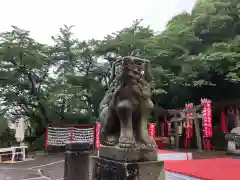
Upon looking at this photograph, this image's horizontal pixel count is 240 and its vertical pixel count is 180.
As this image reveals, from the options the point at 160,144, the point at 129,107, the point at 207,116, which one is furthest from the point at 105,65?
the point at 129,107

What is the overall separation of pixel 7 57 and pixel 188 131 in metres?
11.0

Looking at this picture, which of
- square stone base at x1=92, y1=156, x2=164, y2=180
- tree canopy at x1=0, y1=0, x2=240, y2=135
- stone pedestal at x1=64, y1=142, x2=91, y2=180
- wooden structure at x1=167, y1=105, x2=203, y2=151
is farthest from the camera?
tree canopy at x1=0, y1=0, x2=240, y2=135

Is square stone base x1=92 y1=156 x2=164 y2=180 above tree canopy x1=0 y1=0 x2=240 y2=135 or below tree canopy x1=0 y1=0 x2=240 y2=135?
below

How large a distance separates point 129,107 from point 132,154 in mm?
556

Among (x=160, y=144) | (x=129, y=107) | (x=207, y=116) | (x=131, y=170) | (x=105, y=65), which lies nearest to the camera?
(x=131, y=170)

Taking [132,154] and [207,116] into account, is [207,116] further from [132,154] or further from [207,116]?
[132,154]

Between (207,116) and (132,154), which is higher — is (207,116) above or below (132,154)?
above

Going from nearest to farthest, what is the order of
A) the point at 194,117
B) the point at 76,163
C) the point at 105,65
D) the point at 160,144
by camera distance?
1. the point at 76,163
2. the point at 194,117
3. the point at 160,144
4. the point at 105,65

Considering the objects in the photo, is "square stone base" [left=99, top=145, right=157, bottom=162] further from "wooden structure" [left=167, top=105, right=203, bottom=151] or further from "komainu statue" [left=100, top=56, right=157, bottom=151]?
"wooden structure" [left=167, top=105, right=203, bottom=151]

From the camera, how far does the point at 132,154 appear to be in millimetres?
2750

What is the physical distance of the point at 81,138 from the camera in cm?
1405

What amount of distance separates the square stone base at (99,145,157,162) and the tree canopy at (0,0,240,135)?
9.64m

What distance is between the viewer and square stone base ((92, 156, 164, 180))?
264cm

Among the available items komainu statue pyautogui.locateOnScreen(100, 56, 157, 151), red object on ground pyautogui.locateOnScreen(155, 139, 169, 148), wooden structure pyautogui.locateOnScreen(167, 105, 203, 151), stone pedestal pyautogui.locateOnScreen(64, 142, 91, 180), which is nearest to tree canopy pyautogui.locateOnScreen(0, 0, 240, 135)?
wooden structure pyautogui.locateOnScreen(167, 105, 203, 151)
